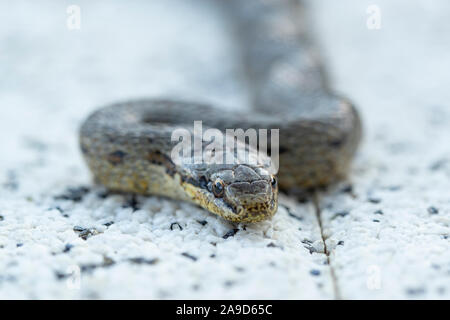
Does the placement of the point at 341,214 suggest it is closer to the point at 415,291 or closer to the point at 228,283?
the point at 415,291

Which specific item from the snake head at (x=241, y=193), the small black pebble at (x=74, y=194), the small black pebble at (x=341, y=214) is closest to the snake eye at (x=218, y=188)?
the snake head at (x=241, y=193)

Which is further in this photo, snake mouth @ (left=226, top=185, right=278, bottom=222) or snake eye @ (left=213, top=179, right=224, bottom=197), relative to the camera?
snake eye @ (left=213, top=179, right=224, bottom=197)

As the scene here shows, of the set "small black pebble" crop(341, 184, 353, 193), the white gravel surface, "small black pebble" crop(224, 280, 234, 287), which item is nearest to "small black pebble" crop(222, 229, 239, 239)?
the white gravel surface

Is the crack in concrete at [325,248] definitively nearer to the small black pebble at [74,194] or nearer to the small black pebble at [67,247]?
the small black pebble at [67,247]

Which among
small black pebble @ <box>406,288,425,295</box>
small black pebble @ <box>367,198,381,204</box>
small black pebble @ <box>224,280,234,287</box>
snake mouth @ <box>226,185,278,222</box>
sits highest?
snake mouth @ <box>226,185,278,222</box>

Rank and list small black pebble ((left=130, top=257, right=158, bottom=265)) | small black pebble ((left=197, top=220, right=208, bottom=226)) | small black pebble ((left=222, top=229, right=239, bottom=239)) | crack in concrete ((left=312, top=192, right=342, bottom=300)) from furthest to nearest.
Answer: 1. small black pebble ((left=197, top=220, right=208, bottom=226))
2. small black pebble ((left=222, top=229, right=239, bottom=239))
3. small black pebble ((left=130, top=257, right=158, bottom=265))
4. crack in concrete ((left=312, top=192, right=342, bottom=300))

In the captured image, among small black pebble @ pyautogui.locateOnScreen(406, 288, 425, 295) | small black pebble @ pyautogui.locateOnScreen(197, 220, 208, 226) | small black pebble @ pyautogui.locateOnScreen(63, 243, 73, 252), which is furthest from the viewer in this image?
small black pebble @ pyautogui.locateOnScreen(197, 220, 208, 226)

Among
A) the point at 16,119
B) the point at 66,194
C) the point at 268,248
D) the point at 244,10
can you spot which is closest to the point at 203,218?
the point at 268,248

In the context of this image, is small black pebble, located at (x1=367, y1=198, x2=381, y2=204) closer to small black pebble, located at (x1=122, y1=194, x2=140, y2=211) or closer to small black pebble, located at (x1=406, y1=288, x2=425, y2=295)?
small black pebble, located at (x1=406, y1=288, x2=425, y2=295)
